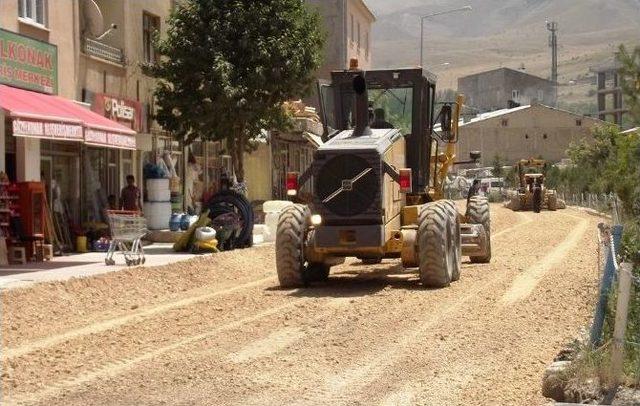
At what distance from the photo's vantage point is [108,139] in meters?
21.9

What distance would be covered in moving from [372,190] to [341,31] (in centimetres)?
3811

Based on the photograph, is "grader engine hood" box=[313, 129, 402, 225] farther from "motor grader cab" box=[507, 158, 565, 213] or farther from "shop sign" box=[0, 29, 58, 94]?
"motor grader cab" box=[507, 158, 565, 213]

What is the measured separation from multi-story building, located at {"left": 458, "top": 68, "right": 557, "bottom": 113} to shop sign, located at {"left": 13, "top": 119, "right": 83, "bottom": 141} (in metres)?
100

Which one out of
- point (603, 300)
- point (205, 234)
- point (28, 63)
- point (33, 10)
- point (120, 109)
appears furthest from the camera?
point (120, 109)

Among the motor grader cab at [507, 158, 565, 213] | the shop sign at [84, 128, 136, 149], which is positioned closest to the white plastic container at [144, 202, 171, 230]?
the shop sign at [84, 128, 136, 149]

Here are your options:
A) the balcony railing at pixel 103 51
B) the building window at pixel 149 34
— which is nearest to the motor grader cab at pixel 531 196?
the building window at pixel 149 34

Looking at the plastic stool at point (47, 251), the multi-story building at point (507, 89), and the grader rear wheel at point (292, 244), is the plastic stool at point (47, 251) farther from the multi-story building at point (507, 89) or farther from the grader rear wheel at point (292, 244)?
the multi-story building at point (507, 89)

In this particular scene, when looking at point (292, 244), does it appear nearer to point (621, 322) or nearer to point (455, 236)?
point (455, 236)

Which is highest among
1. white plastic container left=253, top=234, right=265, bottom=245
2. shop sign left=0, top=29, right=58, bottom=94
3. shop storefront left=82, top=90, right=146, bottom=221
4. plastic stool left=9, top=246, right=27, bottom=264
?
shop sign left=0, top=29, right=58, bottom=94

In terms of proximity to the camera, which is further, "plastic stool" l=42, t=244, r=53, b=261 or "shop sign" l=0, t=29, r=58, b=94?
"plastic stool" l=42, t=244, r=53, b=261

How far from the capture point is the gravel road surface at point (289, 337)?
8.82 meters

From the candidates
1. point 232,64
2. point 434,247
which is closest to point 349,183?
point 434,247

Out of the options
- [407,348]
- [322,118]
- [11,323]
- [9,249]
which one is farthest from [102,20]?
[407,348]

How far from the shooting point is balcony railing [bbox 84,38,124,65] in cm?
2553
